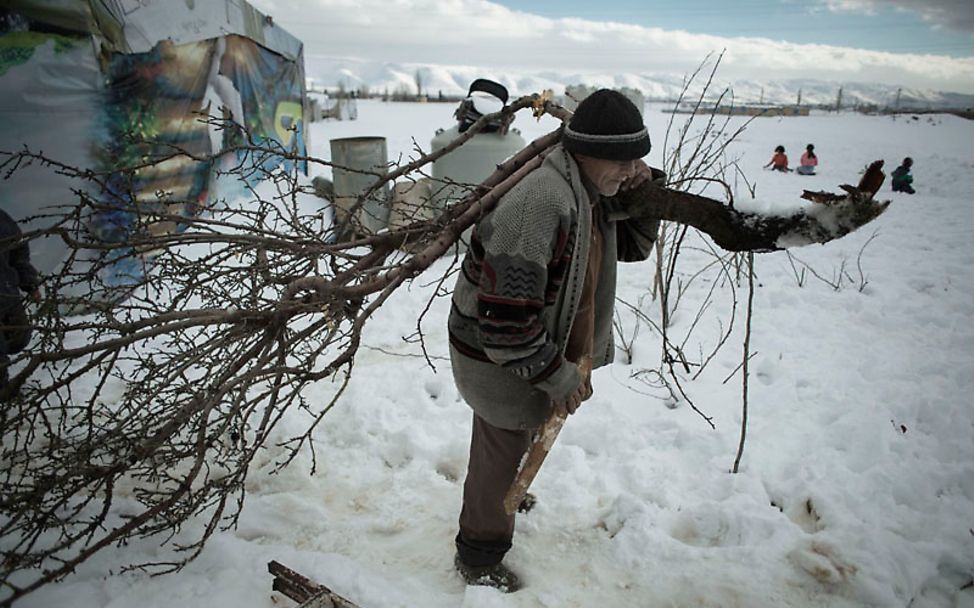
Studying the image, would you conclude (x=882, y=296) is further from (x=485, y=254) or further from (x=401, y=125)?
(x=401, y=125)

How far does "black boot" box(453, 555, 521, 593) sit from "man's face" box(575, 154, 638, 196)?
1.53 metres

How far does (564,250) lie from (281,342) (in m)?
0.91

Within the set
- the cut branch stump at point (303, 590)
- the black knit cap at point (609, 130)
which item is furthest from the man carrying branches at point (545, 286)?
the cut branch stump at point (303, 590)

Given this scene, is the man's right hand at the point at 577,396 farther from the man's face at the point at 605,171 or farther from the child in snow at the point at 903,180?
the child in snow at the point at 903,180

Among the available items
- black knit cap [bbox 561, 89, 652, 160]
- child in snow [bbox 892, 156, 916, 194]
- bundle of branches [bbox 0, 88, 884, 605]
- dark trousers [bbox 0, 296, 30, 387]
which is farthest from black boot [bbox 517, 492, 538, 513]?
child in snow [bbox 892, 156, 916, 194]


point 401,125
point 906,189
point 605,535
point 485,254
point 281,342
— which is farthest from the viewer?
point 401,125

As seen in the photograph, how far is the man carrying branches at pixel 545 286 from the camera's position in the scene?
4.90 ft

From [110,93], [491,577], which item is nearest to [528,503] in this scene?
[491,577]

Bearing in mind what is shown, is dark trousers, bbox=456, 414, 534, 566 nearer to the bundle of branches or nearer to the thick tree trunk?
the bundle of branches

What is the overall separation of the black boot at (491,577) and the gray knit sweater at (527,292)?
2.36 feet

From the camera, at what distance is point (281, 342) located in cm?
167

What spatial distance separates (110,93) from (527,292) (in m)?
4.69

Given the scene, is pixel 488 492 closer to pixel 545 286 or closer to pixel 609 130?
pixel 545 286

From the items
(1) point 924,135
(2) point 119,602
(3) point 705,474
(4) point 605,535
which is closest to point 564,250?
(4) point 605,535
